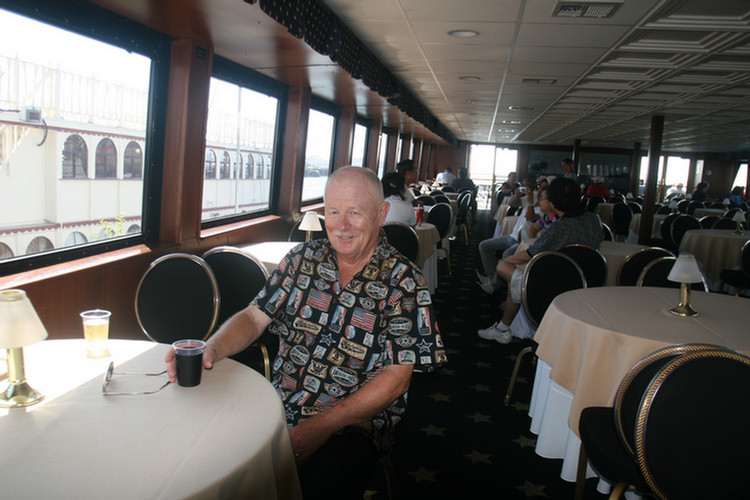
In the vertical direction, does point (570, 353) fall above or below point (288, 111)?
below

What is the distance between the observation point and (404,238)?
16.2 feet

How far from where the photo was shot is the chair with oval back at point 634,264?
157 inches

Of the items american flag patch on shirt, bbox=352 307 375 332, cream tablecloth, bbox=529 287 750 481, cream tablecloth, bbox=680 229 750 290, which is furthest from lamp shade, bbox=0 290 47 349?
cream tablecloth, bbox=680 229 750 290

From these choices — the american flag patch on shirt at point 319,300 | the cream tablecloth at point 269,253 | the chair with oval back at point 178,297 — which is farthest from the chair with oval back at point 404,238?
the american flag patch on shirt at point 319,300

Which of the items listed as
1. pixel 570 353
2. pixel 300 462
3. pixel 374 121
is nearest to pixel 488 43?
pixel 570 353

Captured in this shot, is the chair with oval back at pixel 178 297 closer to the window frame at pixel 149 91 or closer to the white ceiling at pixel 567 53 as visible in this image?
the window frame at pixel 149 91

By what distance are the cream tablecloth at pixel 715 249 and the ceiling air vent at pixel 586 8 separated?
355cm

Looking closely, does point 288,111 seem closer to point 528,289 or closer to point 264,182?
point 264,182

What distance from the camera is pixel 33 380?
1.53 meters

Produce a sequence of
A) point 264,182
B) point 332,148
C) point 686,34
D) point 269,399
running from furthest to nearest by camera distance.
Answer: point 332,148 < point 264,182 < point 686,34 < point 269,399

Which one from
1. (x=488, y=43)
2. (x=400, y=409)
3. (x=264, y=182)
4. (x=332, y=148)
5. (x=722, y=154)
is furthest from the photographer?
(x=722, y=154)

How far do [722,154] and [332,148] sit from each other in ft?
75.2

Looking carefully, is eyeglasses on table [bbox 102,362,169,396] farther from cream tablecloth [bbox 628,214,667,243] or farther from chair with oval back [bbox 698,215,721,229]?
cream tablecloth [bbox 628,214,667,243]

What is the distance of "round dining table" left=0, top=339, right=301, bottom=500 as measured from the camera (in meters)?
Result: 1.09
